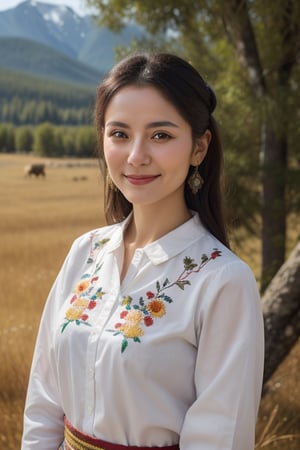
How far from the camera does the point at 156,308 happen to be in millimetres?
1406

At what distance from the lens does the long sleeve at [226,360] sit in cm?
133

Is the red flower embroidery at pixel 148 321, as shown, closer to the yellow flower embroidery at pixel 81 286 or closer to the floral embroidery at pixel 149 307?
the floral embroidery at pixel 149 307

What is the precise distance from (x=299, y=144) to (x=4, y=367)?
371 centimetres

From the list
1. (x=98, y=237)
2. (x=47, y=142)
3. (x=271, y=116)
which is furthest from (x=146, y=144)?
(x=47, y=142)

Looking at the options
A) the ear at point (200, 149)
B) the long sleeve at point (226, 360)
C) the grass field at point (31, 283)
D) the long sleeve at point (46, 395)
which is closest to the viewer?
the long sleeve at point (226, 360)

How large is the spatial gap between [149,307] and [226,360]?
0.66 feet

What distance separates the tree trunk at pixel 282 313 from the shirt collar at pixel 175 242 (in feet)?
4.76

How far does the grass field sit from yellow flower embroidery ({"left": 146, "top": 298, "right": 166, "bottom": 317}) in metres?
0.93

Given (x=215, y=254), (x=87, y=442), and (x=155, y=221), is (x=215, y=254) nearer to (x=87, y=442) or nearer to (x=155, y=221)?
(x=155, y=221)

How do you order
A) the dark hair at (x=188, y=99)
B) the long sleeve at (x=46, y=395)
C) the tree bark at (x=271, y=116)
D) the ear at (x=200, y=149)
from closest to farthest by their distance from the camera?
1. the dark hair at (x=188, y=99)
2. the ear at (x=200, y=149)
3. the long sleeve at (x=46, y=395)
4. the tree bark at (x=271, y=116)

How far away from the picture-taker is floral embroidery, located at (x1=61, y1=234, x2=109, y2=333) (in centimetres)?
152

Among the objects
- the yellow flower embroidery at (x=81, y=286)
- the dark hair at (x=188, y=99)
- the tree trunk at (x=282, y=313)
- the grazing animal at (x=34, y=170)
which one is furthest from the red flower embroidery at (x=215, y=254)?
the grazing animal at (x=34, y=170)

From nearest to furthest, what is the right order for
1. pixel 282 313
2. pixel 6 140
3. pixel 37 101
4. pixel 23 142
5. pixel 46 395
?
pixel 46 395, pixel 282 313, pixel 23 142, pixel 6 140, pixel 37 101

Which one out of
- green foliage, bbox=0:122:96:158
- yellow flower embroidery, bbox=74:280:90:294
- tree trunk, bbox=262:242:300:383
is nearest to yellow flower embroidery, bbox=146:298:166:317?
yellow flower embroidery, bbox=74:280:90:294
